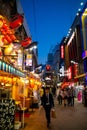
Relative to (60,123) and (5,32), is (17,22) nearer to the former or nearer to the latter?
(5,32)

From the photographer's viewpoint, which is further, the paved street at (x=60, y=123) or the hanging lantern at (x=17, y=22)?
the hanging lantern at (x=17, y=22)

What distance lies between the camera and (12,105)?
35.6 feet

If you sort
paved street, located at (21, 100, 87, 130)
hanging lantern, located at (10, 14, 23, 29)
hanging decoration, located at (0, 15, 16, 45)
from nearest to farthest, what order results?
paved street, located at (21, 100, 87, 130)
hanging decoration, located at (0, 15, 16, 45)
hanging lantern, located at (10, 14, 23, 29)

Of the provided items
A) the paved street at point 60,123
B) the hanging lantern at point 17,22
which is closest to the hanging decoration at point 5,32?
the hanging lantern at point 17,22

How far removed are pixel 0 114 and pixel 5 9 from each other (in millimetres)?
14354

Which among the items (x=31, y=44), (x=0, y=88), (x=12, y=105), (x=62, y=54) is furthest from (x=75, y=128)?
(x=62, y=54)

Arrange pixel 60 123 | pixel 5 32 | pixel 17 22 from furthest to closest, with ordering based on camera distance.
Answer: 1. pixel 17 22
2. pixel 5 32
3. pixel 60 123

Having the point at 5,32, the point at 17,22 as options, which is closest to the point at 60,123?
the point at 5,32

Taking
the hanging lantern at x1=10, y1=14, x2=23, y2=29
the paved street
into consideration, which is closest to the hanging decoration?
the hanging lantern at x1=10, y1=14, x2=23, y2=29

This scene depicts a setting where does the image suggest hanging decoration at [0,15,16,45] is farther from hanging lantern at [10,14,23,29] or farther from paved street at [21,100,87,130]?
paved street at [21,100,87,130]

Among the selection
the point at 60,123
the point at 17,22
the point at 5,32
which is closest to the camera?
the point at 60,123

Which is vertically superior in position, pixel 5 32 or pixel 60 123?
pixel 5 32

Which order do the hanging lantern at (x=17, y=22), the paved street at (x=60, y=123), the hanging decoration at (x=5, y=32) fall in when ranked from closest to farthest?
the paved street at (x=60, y=123) < the hanging decoration at (x=5, y=32) < the hanging lantern at (x=17, y=22)

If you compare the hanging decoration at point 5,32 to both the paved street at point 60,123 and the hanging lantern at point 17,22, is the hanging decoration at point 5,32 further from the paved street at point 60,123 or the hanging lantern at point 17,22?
the paved street at point 60,123
